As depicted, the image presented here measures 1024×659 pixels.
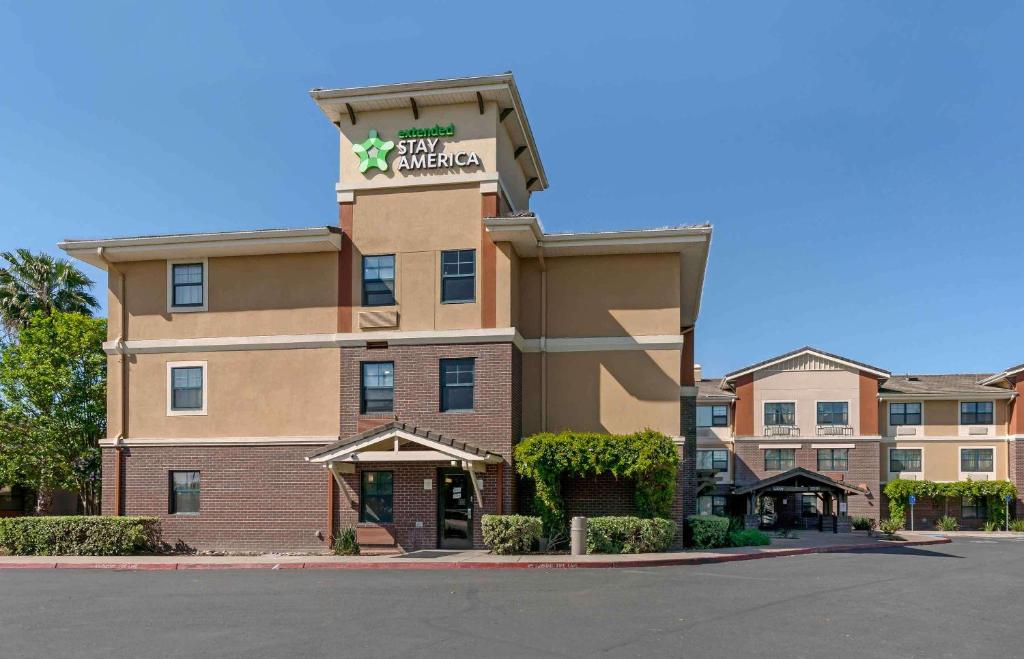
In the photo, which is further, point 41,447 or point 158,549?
point 41,447

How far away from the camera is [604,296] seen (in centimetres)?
2347

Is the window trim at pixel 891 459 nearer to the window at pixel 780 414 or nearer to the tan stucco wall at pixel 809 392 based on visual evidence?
the tan stucco wall at pixel 809 392

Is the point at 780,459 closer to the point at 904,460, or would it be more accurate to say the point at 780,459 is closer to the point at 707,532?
the point at 904,460

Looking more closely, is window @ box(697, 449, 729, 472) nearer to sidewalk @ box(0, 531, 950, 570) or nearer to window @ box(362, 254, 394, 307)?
sidewalk @ box(0, 531, 950, 570)

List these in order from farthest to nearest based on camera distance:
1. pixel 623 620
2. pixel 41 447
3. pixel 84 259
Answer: pixel 41 447
pixel 84 259
pixel 623 620

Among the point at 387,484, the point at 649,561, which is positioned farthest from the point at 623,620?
the point at 387,484

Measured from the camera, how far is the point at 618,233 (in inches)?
896

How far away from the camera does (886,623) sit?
12406 millimetres

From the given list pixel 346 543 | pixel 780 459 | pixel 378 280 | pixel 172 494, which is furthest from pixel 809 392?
pixel 172 494

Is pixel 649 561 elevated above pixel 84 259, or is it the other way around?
pixel 84 259

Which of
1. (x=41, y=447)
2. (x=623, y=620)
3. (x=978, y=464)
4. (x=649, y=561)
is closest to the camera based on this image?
(x=623, y=620)

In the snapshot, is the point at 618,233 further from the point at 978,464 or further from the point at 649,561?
the point at 978,464

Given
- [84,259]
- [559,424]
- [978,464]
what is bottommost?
[978,464]

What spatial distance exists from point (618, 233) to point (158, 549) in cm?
1488
